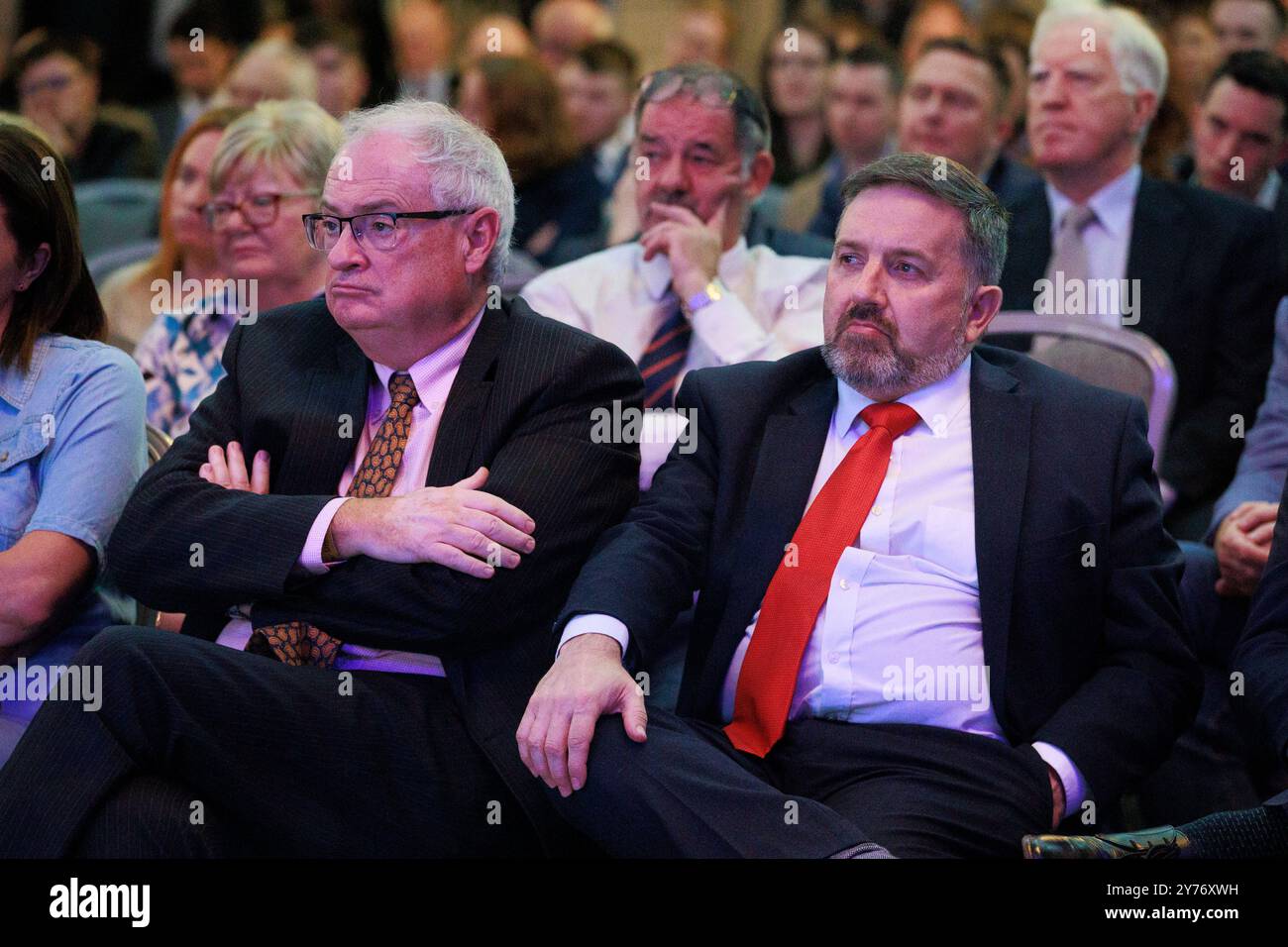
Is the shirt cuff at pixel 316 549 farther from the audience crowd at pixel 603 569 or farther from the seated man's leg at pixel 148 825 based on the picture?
the seated man's leg at pixel 148 825

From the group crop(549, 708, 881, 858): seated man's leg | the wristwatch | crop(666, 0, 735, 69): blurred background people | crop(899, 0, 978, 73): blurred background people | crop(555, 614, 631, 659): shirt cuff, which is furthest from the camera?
crop(666, 0, 735, 69): blurred background people

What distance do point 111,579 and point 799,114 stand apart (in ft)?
16.4

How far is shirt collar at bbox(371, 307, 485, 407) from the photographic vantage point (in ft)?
9.15

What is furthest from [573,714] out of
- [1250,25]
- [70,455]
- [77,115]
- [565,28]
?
[565,28]

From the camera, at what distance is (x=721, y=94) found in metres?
3.73

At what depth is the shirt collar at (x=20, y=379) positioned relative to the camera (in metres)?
2.78

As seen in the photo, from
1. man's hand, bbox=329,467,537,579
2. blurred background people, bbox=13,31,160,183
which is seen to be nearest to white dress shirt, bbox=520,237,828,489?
man's hand, bbox=329,467,537,579

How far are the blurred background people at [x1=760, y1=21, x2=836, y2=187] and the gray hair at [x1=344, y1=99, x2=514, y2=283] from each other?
4230mm

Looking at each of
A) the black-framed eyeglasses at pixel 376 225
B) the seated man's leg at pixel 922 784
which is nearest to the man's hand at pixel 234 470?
the black-framed eyeglasses at pixel 376 225

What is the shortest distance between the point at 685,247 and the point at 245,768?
64.4 inches

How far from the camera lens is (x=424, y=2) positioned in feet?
26.9

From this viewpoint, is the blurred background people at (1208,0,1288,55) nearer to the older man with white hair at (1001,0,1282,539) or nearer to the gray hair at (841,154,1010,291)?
the older man with white hair at (1001,0,1282,539)
